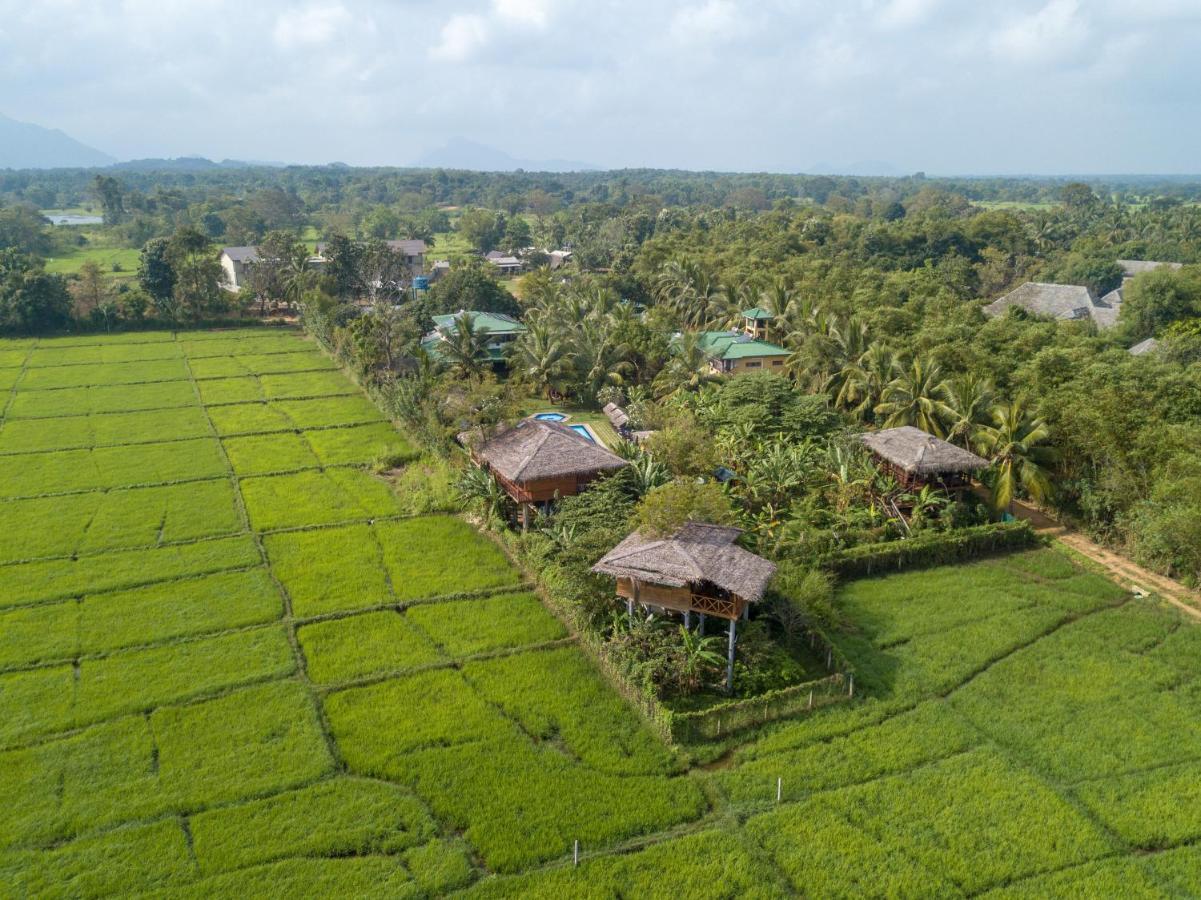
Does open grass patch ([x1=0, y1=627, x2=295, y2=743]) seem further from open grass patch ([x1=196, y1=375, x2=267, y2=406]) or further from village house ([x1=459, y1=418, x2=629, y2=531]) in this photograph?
open grass patch ([x1=196, y1=375, x2=267, y2=406])

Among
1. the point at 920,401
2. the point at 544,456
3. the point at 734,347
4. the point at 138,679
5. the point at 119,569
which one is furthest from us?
the point at 734,347

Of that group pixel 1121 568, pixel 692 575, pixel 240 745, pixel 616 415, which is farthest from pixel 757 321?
pixel 240 745

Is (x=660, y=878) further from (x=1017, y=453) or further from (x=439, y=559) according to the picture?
(x=1017, y=453)

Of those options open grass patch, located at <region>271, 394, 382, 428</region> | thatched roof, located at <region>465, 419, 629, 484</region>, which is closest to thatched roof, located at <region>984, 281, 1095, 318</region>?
thatched roof, located at <region>465, 419, 629, 484</region>

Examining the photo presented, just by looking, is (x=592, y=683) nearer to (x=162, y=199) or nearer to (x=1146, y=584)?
(x=1146, y=584)

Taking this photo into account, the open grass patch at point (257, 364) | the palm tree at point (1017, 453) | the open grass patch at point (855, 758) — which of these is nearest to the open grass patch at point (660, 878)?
the open grass patch at point (855, 758)

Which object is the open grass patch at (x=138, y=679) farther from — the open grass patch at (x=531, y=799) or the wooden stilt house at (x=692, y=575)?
the wooden stilt house at (x=692, y=575)

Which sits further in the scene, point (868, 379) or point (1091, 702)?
point (868, 379)
